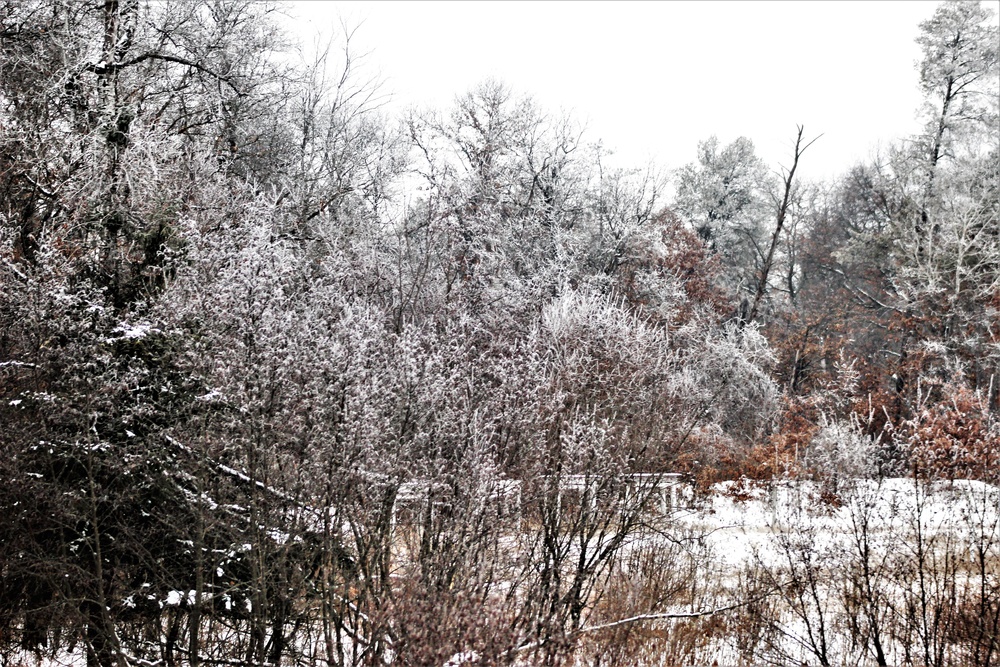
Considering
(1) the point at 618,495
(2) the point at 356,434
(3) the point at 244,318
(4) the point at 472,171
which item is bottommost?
(1) the point at 618,495

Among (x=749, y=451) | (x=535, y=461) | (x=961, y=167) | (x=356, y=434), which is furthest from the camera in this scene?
(x=961, y=167)

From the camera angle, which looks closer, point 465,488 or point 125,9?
point 465,488

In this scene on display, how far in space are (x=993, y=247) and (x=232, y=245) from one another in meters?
19.9

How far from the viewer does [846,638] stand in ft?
24.1

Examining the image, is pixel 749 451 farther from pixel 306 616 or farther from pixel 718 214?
pixel 718 214

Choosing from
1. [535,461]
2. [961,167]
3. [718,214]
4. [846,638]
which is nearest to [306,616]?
[535,461]

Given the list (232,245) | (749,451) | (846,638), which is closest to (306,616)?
(232,245)

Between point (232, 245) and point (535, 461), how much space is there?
166 inches

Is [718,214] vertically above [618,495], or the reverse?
[718,214]

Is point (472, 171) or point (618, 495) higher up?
point (472, 171)

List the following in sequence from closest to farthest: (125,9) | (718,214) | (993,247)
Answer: (125,9) < (993,247) < (718,214)

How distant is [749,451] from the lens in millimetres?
16094

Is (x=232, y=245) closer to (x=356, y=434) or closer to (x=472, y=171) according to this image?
(x=356, y=434)

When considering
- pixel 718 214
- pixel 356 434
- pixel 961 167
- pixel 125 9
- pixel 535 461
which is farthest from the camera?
pixel 718 214
